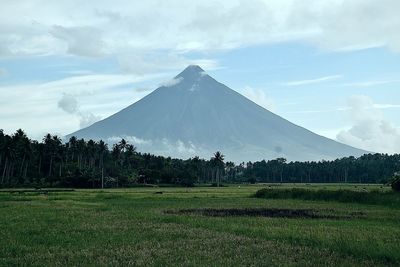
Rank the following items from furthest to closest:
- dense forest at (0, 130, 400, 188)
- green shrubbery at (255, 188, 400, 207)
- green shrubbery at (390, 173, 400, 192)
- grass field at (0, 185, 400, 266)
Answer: dense forest at (0, 130, 400, 188) < green shrubbery at (390, 173, 400, 192) < green shrubbery at (255, 188, 400, 207) < grass field at (0, 185, 400, 266)

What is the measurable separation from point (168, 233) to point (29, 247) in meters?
5.29

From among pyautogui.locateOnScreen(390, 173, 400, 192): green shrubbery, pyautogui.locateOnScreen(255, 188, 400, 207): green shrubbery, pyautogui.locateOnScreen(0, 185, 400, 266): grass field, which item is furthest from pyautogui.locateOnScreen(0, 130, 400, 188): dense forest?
pyautogui.locateOnScreen(0, 185, 400, 266): grass field

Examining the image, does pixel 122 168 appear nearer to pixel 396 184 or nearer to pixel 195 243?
pixel 396 184

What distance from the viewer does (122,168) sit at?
11650cm

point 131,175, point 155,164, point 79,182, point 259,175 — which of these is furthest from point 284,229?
point 259,175

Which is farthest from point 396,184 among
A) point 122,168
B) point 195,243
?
point 122,168

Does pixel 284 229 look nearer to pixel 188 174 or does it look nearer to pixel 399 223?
pixel 399 223

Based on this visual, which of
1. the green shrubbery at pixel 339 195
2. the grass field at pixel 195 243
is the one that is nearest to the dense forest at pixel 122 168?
the green shrubbery at pixel 339 195

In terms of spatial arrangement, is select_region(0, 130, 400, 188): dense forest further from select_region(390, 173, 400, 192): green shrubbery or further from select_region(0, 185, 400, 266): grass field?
select_region(0, 185, 400, 266): grass field

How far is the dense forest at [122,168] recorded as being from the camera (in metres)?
94.6

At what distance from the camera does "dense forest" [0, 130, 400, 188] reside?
310 feet

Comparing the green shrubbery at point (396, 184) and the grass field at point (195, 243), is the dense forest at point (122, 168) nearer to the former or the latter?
the green shrubbery at point (396, 184)

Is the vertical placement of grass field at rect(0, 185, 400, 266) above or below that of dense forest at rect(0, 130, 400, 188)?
below

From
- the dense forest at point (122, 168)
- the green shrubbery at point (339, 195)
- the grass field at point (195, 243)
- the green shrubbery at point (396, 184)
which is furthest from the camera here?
the dense forest at point (122, 168)
